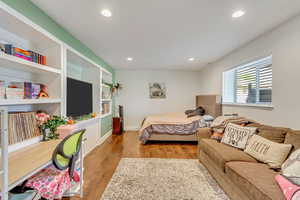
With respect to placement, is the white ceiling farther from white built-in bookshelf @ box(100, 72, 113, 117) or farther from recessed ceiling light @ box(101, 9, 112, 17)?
white built-in bookshelf @ box(100, 72, 113, 117)

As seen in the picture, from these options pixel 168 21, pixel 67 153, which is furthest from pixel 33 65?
pixel 168 21

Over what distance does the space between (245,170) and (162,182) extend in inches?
44.8

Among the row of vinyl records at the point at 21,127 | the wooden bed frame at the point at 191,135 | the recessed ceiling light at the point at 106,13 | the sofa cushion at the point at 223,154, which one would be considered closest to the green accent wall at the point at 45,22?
the recessed ceiling light at the point at 106,13

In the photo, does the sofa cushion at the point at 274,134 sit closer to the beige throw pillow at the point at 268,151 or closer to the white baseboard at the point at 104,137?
the beige throw pillow at the point at 268,151

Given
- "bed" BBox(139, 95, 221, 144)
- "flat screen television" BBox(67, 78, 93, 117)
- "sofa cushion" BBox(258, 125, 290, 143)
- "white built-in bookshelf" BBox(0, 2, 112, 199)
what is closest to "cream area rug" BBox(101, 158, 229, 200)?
"sofa cushion" BBox(258, 125, 290, 143)

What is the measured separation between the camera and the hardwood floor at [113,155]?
2088 millimetres

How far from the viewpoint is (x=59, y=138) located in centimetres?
200

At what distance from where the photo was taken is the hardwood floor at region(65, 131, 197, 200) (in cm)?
209

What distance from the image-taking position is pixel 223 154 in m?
1.96

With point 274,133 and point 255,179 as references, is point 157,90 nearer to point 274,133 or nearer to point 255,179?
point 274,133

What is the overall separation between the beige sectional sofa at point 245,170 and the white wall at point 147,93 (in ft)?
11.8

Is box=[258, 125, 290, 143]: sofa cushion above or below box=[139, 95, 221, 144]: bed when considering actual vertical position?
above

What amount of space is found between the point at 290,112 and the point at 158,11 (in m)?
2.44

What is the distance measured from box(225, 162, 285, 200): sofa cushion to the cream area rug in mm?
472
